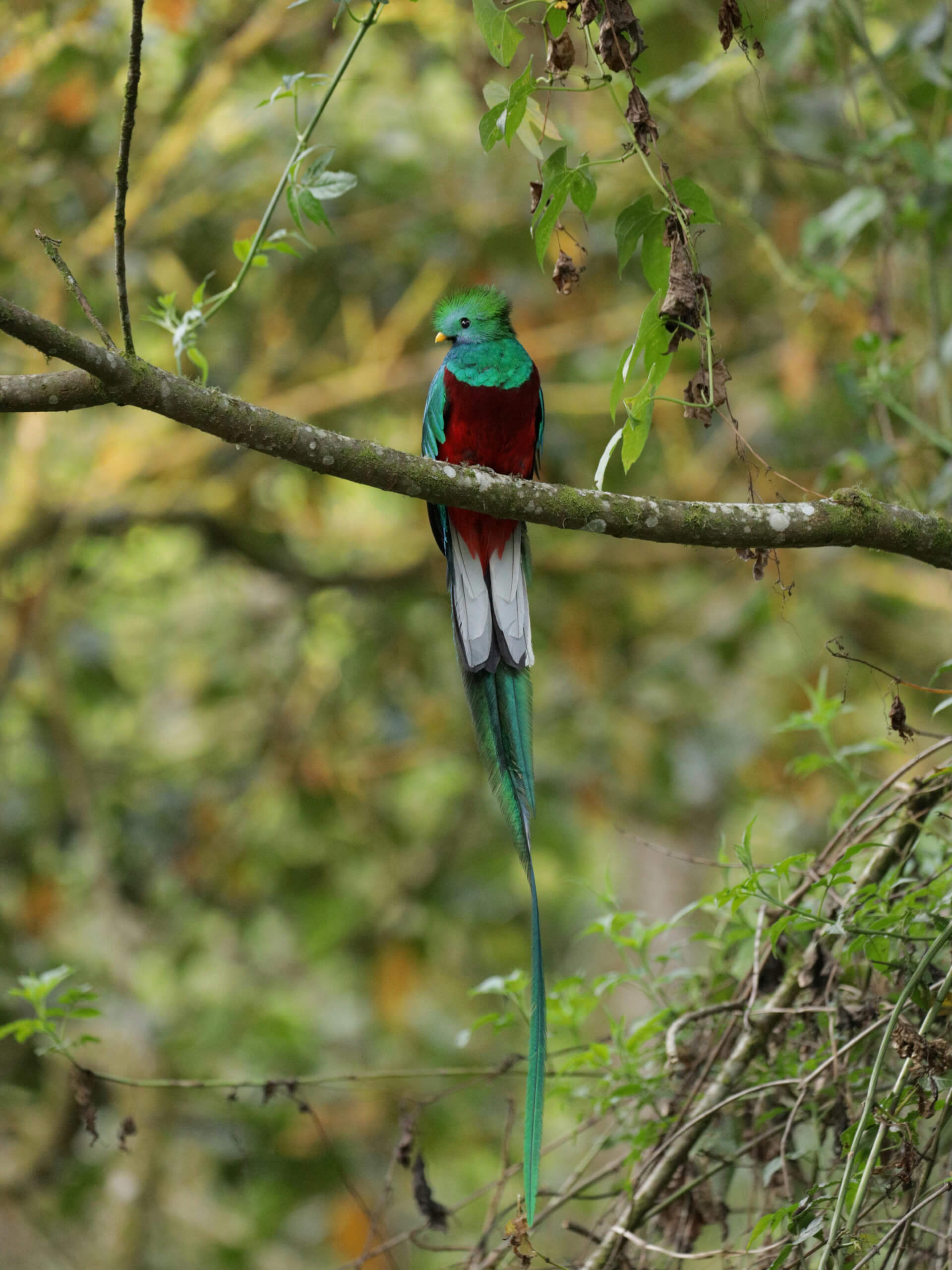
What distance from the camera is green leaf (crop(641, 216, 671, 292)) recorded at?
1657mm

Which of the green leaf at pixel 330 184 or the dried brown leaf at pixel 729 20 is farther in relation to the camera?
the green leaf at pixel 330 184

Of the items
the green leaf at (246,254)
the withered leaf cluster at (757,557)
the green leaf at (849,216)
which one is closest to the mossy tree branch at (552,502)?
the withered leaf cluster at (757,557)

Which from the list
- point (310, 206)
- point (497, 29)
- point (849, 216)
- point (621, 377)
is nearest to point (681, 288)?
point (621, 377)

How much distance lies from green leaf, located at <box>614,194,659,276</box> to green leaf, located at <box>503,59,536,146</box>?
0.19 m

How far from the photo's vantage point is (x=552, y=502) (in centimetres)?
165

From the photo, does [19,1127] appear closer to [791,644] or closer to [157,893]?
[157,893]

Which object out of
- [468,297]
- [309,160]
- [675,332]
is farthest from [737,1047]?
[468,297]

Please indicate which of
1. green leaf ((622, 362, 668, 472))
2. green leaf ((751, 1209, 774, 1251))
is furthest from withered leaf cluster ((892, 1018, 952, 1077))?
green leaf ((622, 362, 668, 472))

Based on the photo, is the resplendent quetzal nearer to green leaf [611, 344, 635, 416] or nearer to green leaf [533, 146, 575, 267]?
green leaf [611, 344, 635, 416]

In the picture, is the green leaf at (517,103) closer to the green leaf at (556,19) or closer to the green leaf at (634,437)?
the green leaf at (556,19)

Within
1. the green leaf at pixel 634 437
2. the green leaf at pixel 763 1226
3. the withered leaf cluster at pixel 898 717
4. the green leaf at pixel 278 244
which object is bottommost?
the green leaf at pixel 763 1226

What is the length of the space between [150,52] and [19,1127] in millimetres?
3591

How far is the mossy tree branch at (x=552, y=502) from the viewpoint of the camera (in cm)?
150

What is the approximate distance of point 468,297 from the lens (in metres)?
2.94
